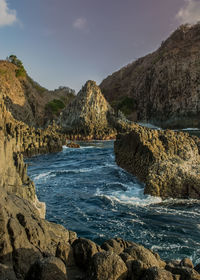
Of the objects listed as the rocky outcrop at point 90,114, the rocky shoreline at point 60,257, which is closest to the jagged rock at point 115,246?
the rocky shoreline at point 60,257

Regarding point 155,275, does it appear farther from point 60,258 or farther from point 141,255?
point 60,258

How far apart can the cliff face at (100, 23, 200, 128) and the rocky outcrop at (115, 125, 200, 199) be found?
7238 cm

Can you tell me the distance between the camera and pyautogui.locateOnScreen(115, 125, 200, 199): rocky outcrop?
16734 mm

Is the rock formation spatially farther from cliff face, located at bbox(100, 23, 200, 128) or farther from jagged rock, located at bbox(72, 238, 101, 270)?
cliff face, located at bbox(100, 23, 200, 128)

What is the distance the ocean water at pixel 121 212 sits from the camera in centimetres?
1150

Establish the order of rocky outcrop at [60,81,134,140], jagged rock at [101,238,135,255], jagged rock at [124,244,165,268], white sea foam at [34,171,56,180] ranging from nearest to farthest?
jagged rock at [124,244,165,268], jagged rock at [101,238,135,255], white sea foam at [34,171,56,180], rocky outcrop at [60,81,134,140]

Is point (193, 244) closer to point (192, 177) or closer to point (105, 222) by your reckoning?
point (105, 222)

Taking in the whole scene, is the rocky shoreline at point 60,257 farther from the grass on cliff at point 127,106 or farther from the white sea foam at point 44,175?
the grass on cliff at point 127,106

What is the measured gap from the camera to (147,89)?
11956 cm

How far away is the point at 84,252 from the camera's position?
22.5 ft

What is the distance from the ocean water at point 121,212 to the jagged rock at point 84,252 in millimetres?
4591

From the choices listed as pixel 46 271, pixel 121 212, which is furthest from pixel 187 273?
pixel 121 212

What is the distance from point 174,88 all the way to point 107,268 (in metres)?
103

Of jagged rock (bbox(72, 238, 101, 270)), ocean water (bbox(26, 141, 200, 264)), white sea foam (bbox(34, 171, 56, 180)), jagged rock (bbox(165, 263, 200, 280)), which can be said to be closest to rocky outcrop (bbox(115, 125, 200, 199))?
ocean water (bbox(26, 141, 200, 264))
